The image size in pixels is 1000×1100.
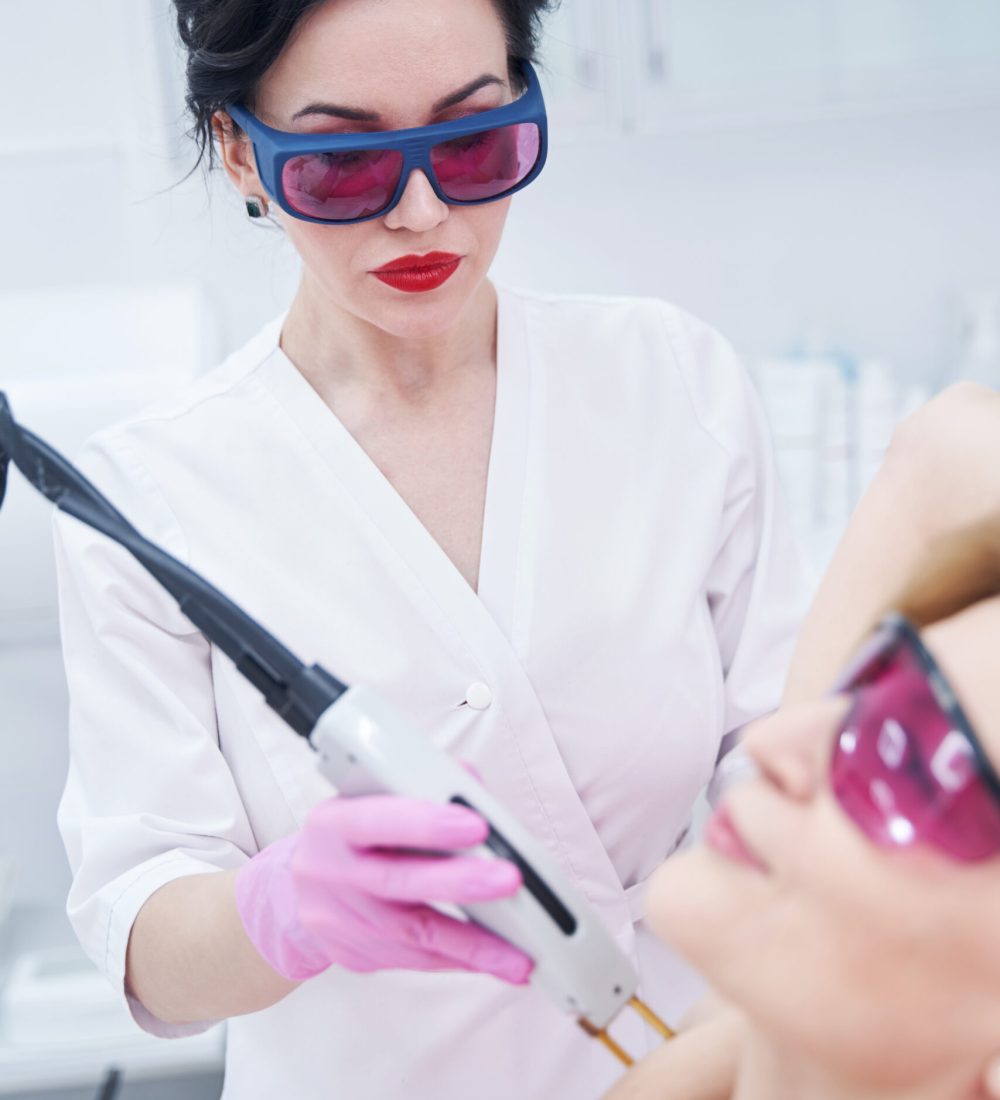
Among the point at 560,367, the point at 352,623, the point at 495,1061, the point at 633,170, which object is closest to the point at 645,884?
the point at 495,1061

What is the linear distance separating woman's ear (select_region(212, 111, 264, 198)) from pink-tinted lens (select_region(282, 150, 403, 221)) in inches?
3.8

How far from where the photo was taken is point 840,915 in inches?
23.0

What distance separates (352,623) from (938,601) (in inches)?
20.3

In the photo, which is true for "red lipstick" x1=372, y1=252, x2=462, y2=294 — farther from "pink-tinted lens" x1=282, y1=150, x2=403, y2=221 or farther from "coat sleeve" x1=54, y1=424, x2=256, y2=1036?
"coat sleeve" x1=54, y1=424, x2=256, y2=1036

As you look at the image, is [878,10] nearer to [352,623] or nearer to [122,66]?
[122,66]

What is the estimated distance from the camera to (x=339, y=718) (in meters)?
0.74

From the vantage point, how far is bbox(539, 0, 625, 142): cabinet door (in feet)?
6.35

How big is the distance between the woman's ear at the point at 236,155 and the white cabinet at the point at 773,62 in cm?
96

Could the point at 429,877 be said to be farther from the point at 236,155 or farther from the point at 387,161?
the point at 236,155

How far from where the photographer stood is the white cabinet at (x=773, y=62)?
1952 millimetres

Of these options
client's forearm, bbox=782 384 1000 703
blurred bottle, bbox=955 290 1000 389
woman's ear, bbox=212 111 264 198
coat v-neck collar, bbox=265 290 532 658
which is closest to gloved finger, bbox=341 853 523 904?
client's forearm, bbox=782 384 1000 703

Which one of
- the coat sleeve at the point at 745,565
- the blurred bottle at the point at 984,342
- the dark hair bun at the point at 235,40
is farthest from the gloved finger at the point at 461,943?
the blurred bottle at the point at 984,342

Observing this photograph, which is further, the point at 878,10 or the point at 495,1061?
the point at 878,10

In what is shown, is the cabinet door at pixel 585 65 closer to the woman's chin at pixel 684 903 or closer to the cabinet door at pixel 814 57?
the cabinet door at pixel 814 57
